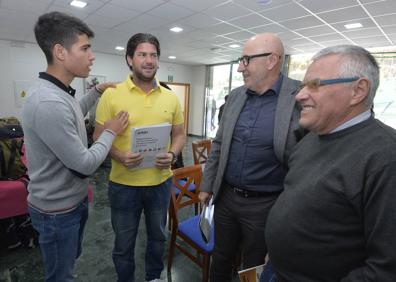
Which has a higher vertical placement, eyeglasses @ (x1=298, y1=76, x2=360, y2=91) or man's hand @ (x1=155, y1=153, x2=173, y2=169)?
eyeglasses @ (x1=298, y1=76, x2=360, y2=91)

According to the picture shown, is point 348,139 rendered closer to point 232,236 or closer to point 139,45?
point 232,236

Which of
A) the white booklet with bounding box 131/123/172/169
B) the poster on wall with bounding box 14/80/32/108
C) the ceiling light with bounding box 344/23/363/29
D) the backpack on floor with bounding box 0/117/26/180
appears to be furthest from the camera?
the poster on wall with bounding box 14/80/32/108

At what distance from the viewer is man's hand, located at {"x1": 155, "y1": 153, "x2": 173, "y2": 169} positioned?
1445mm

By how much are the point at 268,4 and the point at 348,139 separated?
Answer: 294cm

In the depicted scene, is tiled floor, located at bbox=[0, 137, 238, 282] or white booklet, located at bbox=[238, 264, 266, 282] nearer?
white booklet, located at bbox=[238, 264, 266, 282]

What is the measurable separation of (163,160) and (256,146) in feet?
1.87

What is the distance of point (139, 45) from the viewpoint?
1.38m

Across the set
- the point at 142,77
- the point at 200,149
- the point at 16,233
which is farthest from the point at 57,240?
the point at 200,149

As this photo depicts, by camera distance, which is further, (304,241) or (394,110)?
(394,110)

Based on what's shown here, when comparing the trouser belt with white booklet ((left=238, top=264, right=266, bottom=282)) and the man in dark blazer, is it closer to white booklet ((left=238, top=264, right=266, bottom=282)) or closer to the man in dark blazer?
the man in dark blazer

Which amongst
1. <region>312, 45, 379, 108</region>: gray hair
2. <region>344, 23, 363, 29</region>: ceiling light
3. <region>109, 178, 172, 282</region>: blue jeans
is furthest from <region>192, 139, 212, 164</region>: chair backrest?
<region>344, 23, 363, 29</region>: ceiling light

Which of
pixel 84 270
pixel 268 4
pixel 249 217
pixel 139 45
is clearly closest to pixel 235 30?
pixel 268 4

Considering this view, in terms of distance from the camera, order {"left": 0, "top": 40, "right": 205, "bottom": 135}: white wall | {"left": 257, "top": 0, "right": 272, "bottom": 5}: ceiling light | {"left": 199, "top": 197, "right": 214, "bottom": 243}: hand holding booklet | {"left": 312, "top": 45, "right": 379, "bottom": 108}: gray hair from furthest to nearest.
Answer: {"left": 0, "top": 40, "right": 205, "bottom": 135}: white wall < {"left": 257, "top": 0, "right": 272, "bottom": 5}: ceiling light < {"left": 199, "top": 197, "right": 214, "bottom": 243}: hand holding booklet < {"left": 312, "top": 45, "right": 379, "bottom": 108}: gray hair

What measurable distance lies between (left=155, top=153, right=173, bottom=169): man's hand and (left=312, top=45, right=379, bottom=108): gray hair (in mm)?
1024
